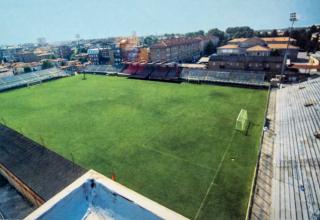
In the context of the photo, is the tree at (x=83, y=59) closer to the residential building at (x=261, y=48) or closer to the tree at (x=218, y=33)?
the residential building at (x=261, y=48)

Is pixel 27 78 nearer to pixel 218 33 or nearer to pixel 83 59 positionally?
pixel 83 59

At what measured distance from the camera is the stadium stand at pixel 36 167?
10539 millimetres

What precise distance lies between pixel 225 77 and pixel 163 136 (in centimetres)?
2054

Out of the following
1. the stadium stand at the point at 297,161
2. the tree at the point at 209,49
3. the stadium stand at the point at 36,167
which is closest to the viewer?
the stadium stand at the point at 297,161

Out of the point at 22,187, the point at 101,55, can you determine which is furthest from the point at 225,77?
the point at 101,55

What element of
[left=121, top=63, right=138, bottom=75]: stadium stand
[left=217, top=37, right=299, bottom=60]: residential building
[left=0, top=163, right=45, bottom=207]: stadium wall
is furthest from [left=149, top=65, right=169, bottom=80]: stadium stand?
[left=0, top=163, right=45, bottom=207]: stadium wall

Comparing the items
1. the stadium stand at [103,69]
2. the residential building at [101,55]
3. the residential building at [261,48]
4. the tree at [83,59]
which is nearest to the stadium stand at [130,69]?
the stadium stand at [103,69]

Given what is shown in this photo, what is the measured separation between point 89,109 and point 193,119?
44.4 feet

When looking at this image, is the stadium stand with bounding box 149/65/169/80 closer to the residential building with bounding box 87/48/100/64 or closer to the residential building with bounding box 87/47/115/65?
the residential building with bounding box 87/47/115/65

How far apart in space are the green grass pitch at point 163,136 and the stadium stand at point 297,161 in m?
1.63

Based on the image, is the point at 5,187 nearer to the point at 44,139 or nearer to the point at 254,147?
the point at 44,139

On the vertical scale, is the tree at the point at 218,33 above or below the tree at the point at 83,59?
above

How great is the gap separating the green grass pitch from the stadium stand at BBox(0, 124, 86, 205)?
2.69m

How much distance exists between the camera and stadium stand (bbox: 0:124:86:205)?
10.5 metres
